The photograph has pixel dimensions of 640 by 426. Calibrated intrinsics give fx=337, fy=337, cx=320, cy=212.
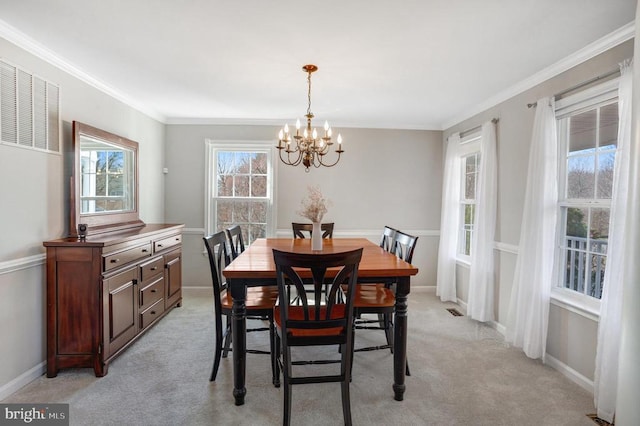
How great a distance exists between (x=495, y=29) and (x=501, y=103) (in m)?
1.58

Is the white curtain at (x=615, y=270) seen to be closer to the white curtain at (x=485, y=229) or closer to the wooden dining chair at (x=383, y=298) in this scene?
the wooden dining chair at (x=383, y=298)

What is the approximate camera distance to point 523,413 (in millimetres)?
2178

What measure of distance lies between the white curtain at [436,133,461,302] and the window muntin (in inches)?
96.6

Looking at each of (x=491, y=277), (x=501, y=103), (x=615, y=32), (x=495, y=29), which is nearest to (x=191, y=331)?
(x=491, y=277)

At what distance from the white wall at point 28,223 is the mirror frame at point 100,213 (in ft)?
0.25

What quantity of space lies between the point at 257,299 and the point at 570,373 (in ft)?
8.17

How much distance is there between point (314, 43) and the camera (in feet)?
7.93

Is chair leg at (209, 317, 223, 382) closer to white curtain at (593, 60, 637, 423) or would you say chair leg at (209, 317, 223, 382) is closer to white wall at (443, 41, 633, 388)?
white curtain at (593, 60, 637, 423)

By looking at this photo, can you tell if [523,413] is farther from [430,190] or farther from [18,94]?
[18,94]

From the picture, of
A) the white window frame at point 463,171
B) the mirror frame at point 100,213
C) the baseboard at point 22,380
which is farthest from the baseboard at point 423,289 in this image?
the baseboard at point 22,380

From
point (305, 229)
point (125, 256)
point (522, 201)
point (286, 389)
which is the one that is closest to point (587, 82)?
point (522, 201)

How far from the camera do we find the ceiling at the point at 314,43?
1.99m

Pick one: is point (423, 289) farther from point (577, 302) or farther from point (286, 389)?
point (286, 389)

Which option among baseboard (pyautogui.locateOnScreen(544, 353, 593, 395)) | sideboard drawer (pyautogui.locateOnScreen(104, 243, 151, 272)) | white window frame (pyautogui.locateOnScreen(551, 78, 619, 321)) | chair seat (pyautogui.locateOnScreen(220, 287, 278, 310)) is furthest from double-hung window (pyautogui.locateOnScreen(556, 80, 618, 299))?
sideboard drawer (pyautogui.locateOnScreen(104, 243, 151, 272))
